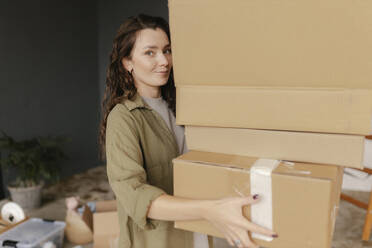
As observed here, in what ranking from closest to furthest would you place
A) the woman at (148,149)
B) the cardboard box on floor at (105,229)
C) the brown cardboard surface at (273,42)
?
1. the brown cardboard surface at (273,42)
2. the woman at (148,149)
3. the cardboard box on floor at (105,229)

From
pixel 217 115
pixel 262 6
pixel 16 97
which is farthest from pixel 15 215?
pixel 262 6

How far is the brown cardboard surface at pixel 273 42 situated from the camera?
0.48 metres

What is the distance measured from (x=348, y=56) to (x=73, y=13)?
2.97m

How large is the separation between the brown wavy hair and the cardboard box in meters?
0.31

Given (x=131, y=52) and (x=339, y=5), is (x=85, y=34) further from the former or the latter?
(x=339, y=5)

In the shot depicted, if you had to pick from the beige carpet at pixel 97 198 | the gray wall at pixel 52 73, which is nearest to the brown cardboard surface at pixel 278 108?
the beige carpet at pixel 97 198

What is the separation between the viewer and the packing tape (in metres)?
0.54

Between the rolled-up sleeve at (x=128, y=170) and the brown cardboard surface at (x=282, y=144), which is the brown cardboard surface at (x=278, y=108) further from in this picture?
the rolled-up sleeve at (x=128, y=170)

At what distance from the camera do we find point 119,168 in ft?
2.17

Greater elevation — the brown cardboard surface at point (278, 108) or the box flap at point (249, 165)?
the brown cardboard surface at point (278, 108)

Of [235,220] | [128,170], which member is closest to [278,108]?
[235,220]

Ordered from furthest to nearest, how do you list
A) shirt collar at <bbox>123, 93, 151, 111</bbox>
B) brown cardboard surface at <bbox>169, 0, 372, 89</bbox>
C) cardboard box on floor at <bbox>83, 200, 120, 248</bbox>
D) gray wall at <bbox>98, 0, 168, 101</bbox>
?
gray wall at <bbox>98, 0, 168, 101</bbox> < cardboard box on floor at <bbox>83, 200, 120, 248</bbox> < shirt collar at <bbox>123, 93, 151, 111</bbox> < brown cardboard surface at <bbox>169, 0, 372, 89</bbox>

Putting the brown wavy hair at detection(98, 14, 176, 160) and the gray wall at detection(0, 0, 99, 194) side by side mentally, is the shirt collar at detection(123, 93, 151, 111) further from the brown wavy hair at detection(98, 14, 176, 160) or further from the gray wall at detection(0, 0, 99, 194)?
the gray wall at detection(0, 0, 99, 194)

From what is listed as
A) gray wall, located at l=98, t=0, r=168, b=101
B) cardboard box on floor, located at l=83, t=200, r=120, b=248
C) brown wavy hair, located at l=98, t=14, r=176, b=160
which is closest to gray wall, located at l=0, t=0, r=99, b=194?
gray wall, located at l=98, t=0, r=168, b=101
